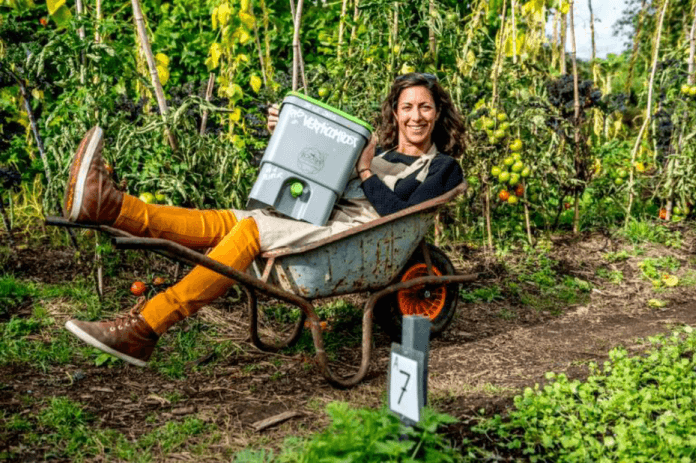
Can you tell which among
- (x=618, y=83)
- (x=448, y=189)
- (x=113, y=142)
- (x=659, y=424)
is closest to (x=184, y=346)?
(x=113, y=142)

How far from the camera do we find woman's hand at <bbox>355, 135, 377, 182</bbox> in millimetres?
2553

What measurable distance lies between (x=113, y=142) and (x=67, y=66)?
38 cm

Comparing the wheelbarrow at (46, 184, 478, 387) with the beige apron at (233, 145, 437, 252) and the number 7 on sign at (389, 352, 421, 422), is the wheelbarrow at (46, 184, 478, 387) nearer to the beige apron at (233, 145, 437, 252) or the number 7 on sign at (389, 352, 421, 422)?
the beige apron at (233, 145, 437, 252)

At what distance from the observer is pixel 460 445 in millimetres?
1917

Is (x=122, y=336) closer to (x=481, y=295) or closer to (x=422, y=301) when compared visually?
(x=422, y=301)

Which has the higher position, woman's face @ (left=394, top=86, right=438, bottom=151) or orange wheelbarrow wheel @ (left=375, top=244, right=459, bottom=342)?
woman's face @ (left=394, top=86, right=438, bottom=151)

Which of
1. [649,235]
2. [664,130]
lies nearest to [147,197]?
[649,235]

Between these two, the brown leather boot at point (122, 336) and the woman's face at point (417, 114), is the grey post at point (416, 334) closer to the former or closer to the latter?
the brown leather boot at point (122, 336)

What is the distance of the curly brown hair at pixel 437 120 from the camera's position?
2.89m

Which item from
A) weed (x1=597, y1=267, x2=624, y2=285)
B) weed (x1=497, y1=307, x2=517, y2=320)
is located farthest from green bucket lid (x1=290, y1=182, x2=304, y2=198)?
weed (x1=597, y1=267, x2=624, y2=285)

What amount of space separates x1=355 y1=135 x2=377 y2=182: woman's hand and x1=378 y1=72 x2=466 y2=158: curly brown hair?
48 cm

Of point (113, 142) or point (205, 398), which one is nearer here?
point (205, 398)

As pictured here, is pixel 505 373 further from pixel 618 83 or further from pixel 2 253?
pixel 618 83

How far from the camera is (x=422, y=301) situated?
291 centimetres
